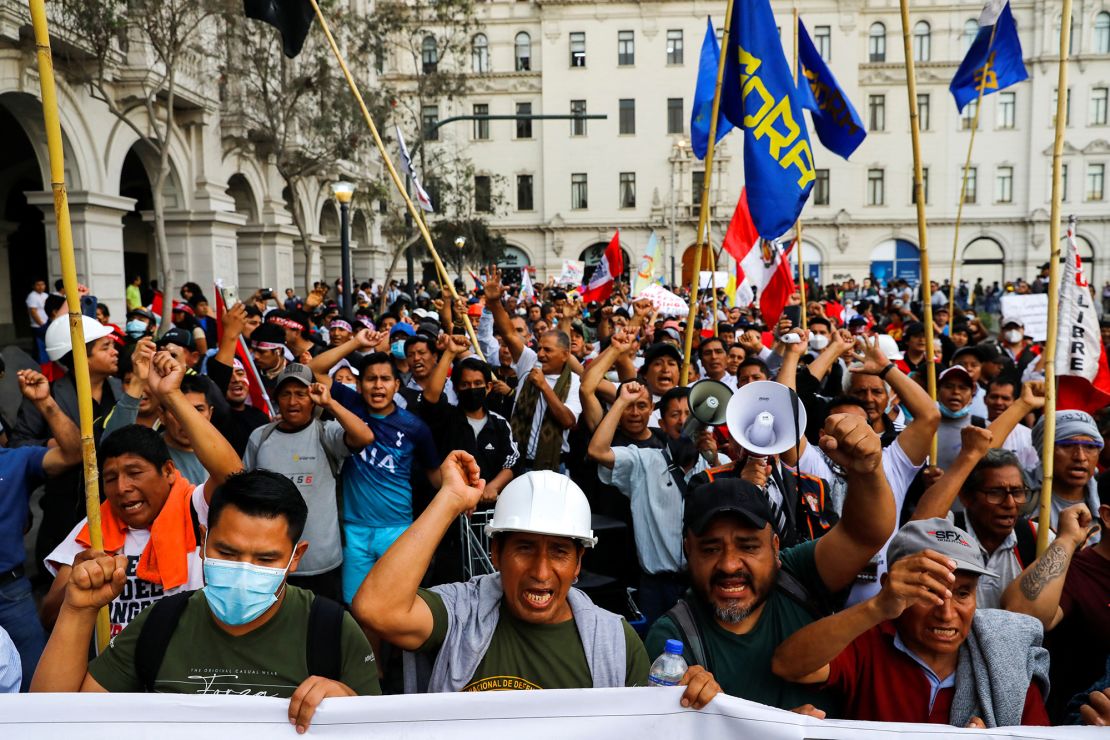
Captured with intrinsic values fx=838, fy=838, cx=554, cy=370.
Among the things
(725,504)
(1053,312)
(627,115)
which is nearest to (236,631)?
(725,504)

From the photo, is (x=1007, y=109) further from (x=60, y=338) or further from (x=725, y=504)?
(x=725, y=504)

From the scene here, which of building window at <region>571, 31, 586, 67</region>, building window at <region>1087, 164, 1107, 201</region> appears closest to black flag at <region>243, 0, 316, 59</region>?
building window at <region>571, 31, 586, 67</region>

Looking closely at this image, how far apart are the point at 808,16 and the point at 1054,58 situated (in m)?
11.9

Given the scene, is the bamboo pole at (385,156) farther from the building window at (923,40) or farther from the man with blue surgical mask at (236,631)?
the building window at (923,40)

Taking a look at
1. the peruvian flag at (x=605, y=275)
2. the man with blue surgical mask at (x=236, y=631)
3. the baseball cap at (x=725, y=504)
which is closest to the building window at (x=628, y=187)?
the peruvian flag at (x=605, y=275)

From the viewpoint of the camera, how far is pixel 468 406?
17.7 ft

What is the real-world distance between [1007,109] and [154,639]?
4976cm

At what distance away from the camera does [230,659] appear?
2.34m

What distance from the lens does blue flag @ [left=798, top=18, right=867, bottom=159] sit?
22.5ft

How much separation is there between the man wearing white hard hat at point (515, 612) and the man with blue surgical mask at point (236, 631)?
0.63ft

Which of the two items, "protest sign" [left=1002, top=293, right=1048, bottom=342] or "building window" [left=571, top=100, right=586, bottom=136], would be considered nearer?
"protest sign" [left=1002, top=293, right=1048, bottom=342]

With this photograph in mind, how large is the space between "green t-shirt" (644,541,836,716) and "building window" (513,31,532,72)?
46585 mm

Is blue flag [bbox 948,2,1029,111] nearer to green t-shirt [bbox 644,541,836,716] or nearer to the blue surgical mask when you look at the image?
green t-shirt [bbox 644,541,836,716]

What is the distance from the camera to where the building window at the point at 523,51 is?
45.7 m
